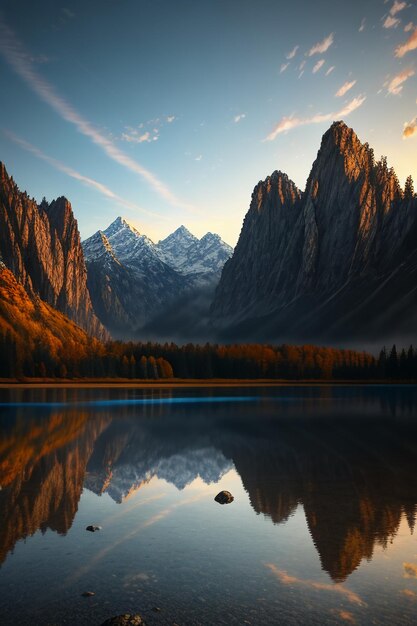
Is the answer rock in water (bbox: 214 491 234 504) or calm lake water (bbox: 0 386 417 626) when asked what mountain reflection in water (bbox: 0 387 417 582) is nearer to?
calm lake water (bbox: 0 386 417 626)

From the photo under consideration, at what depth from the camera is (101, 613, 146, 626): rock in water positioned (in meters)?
13.0

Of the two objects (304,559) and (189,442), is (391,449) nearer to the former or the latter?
(189,442)

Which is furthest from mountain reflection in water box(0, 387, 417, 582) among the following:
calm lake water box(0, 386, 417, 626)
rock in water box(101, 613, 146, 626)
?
rock in water box(101, 613, 146, 626)

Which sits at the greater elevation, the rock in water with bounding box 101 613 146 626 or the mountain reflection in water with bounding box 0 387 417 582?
the rock in water with bounding box 101 613 146 626

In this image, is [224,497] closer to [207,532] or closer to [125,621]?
[207,532]

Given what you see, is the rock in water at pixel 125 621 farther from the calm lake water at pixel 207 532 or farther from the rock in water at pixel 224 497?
the rock in water at pixel 224 497

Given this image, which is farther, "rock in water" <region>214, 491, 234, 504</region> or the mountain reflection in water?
"rock in water" <region>214, 491, 234, 504</region>

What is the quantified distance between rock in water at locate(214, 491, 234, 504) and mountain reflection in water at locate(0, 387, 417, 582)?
1.29 m

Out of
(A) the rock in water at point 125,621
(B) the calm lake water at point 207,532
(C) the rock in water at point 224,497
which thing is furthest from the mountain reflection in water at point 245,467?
(A) the rock in water at point 125,621

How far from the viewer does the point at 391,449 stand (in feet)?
143

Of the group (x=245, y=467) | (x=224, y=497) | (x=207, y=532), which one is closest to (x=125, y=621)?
(x=207, y=532)

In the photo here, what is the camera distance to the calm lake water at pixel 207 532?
48.2 feet

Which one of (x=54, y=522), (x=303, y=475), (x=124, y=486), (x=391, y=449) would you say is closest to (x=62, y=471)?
(x=124, y=486)

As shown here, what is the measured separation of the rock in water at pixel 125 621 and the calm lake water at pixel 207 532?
665 mm
